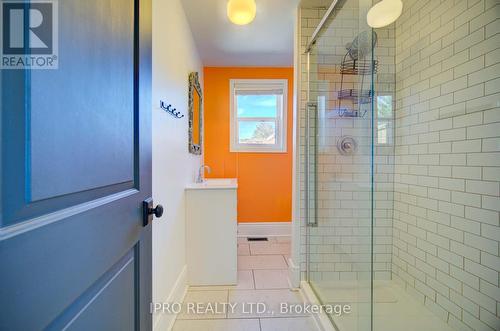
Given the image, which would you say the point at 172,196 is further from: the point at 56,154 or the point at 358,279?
the point at 358,279

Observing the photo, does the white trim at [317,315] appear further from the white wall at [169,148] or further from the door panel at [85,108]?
the door panel at [85,108]

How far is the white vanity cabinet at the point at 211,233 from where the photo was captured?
7.39 ft

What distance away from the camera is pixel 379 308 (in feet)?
5.76

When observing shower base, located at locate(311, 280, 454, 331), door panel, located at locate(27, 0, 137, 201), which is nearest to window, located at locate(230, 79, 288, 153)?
shower base, located at locate(311, 280, 454, 331)

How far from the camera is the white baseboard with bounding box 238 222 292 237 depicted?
3682mm

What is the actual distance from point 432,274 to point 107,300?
218cm

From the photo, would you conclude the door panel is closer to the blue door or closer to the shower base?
the blue door

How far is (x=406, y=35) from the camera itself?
209 centimetres

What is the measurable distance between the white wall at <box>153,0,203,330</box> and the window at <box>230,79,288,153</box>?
52.7 inches

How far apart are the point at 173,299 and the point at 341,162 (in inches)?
66.8

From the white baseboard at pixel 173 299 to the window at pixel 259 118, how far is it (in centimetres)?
204

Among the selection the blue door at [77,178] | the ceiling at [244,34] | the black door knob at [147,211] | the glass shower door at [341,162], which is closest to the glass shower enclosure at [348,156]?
the glass shower door at [341,162]

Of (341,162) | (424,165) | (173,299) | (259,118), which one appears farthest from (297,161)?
(259,118)

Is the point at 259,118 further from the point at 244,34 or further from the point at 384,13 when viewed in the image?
the point at 384,13
